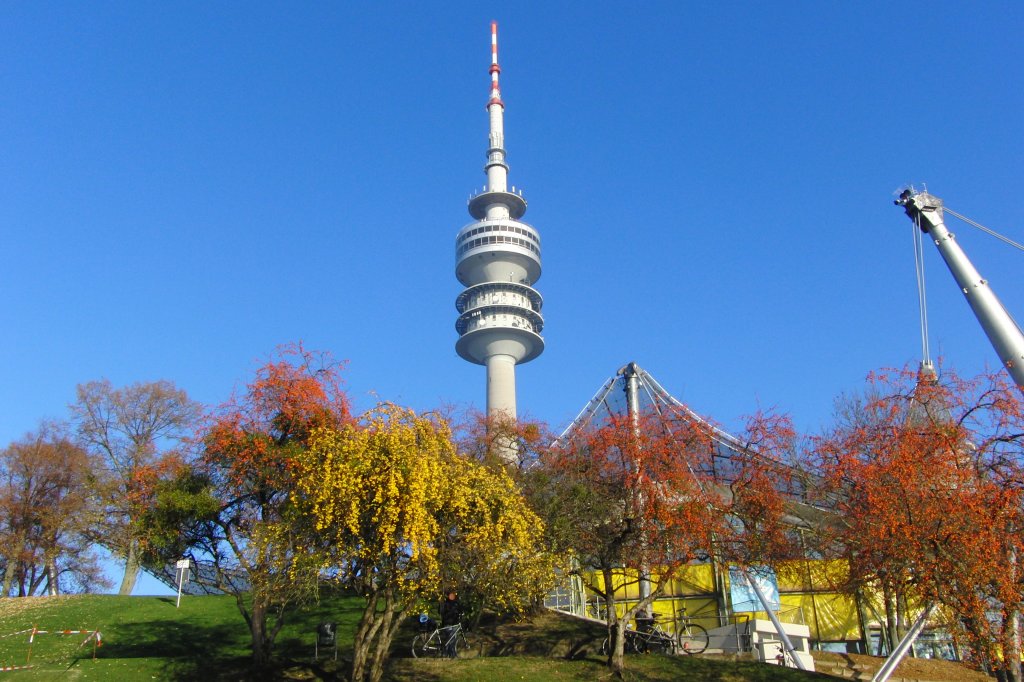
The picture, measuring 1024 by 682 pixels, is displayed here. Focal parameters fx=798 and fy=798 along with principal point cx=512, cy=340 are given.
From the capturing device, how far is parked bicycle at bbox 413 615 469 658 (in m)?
20.8

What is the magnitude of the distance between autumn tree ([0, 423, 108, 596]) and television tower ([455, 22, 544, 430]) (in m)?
40.3

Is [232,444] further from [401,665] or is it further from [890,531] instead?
[890,531]

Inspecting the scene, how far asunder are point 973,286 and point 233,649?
3410 centimetres

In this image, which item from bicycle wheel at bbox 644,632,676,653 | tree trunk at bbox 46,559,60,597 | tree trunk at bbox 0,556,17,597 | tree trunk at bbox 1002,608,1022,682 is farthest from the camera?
tree trunk at bbox 46,559,60,597

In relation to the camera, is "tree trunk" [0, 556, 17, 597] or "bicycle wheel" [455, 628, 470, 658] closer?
"bicycle wheel" [455, 628, 470, 658]

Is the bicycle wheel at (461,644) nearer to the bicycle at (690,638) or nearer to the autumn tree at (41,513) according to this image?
the bicycle at (690,638)

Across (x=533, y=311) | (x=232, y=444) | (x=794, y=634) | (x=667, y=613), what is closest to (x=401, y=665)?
(x=232, y=444)

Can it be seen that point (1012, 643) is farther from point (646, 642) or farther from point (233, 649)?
point (233, 649)

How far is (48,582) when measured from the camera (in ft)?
126

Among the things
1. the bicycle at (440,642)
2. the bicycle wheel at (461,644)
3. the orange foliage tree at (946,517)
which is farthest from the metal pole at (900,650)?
the bicycle wheel at (461,644)

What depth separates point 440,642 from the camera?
20891 mm

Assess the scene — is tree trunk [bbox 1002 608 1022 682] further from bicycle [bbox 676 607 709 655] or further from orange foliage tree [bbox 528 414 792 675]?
bicycle [bbox 676 607 709 655]

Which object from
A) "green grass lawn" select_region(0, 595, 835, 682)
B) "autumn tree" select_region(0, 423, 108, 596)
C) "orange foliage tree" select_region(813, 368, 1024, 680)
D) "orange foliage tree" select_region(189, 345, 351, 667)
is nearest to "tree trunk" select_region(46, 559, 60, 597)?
"autumn tree" select_region(0, 423, 108, 596)

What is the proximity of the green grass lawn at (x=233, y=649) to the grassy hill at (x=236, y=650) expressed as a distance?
28 mm
